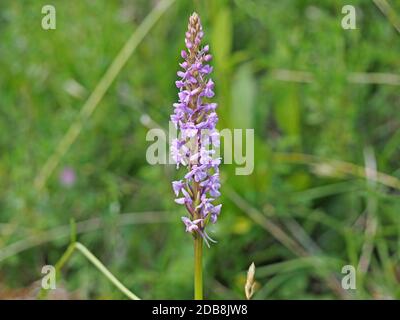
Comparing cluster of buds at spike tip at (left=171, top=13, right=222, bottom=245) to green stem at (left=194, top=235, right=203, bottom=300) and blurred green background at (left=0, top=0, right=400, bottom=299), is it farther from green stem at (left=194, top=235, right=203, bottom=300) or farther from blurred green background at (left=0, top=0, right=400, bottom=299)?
blurred green background at (left=0, top=0, right=400, bottom=299)

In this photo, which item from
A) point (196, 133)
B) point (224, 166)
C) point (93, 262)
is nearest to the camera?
point (196, 133)

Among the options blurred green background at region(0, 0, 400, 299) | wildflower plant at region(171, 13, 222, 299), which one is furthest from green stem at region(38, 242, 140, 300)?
blurred green background at region(0, 0, 400, 299)

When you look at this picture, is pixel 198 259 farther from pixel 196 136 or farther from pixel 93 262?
pixel 93 262

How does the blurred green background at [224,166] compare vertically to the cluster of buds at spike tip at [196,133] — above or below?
above

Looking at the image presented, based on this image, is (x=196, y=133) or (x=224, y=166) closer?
(x=196, y=133)

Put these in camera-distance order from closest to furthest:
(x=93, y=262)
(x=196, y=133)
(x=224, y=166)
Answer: (x=196, y=133)
(x=93, y=262)
(x=224, y=166)

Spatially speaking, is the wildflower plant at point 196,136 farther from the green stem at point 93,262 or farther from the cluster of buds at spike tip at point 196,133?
the green stem at point 93,262

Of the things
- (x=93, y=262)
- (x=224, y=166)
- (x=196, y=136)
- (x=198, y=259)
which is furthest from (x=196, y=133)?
(x=224, y=166)

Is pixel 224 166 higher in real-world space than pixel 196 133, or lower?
higher

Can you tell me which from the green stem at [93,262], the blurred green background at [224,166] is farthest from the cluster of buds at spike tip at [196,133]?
the blurred green background at [224,166]
